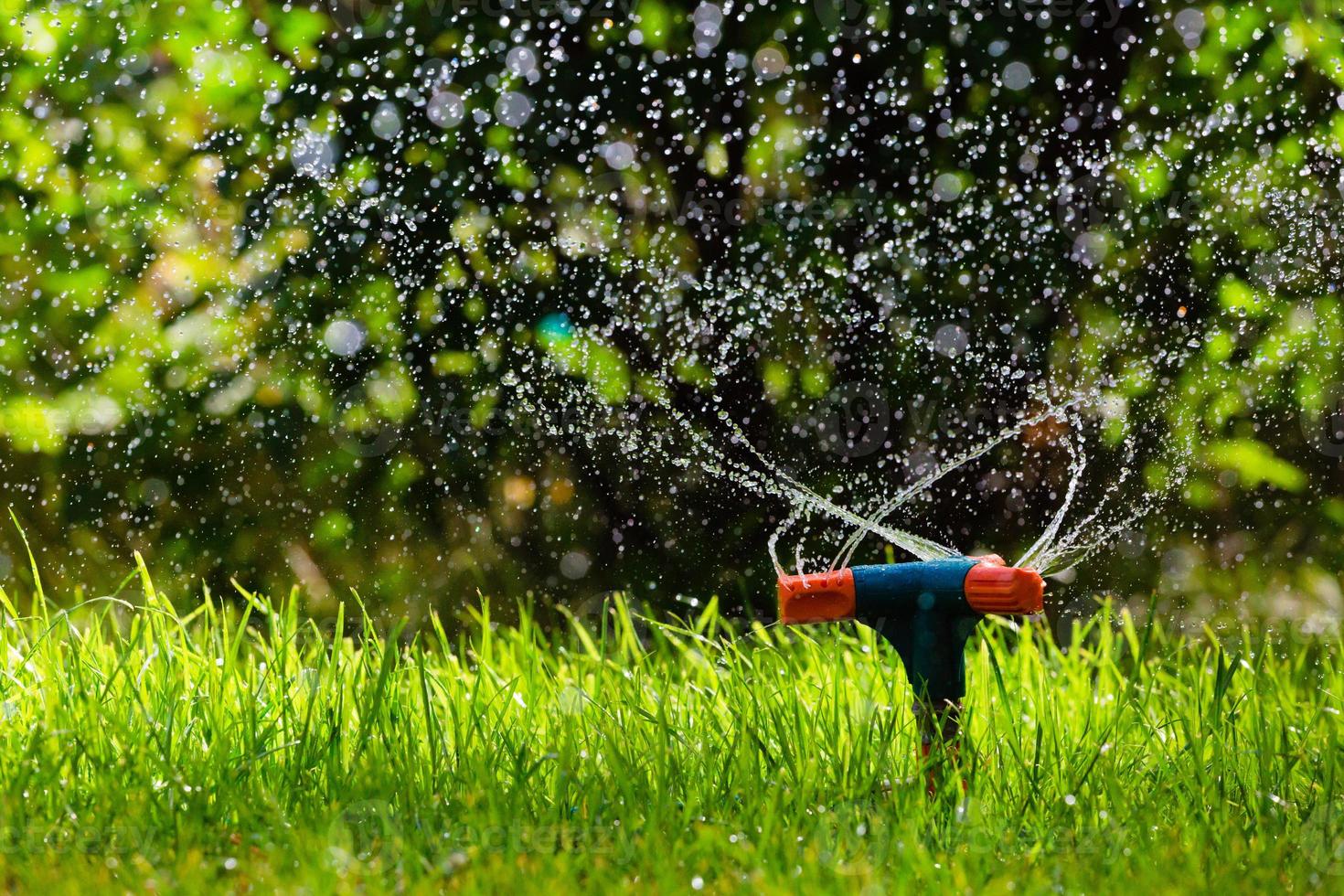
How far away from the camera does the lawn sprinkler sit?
203 centimetres

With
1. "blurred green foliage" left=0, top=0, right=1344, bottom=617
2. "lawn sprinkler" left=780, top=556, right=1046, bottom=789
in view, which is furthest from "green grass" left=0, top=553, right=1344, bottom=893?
"blurred green foliage" left=0, top=0, right=1344, bottom=617

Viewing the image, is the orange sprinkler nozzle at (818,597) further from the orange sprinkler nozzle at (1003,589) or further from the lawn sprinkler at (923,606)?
the orange sprinkler nozzle at (1003,589)

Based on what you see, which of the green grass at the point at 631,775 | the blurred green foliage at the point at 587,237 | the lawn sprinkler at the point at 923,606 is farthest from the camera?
the blurred green foliage at the point at 587,237

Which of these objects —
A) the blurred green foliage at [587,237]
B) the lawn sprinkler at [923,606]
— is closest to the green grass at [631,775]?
the lawn sprinkler at [923,606]

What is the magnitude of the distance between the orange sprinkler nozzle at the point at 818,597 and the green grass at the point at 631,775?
0.31 m

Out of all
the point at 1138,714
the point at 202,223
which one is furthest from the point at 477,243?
the point at 1138,714

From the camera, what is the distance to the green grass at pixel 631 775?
1889mm

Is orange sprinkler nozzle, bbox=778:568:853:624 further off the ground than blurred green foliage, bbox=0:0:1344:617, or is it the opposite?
blurred green foliage, bbox=0:0:1344:617

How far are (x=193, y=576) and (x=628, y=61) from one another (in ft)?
7.11

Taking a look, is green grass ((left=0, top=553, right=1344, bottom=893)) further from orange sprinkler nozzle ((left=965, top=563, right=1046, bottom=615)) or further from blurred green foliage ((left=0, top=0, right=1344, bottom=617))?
blurred green foliage ((left=0, top=0, right=1344, bottom=617))

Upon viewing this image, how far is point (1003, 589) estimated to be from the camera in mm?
1972

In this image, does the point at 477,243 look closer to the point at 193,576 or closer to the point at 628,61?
the point at 628,61

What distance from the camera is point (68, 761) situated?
234cm

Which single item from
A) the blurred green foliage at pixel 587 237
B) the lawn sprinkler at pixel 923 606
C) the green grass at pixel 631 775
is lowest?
the green grass at pixel 631 775
